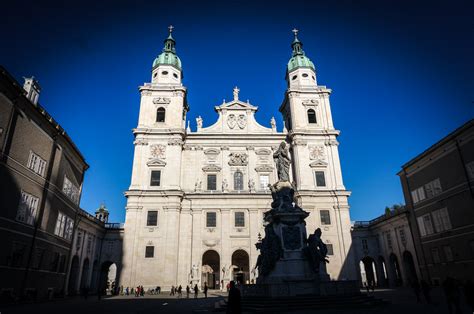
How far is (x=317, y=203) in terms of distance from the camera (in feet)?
116

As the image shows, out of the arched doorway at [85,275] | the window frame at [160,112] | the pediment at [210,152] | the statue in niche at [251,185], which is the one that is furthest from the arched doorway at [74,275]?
the statue in niche at [251,185]

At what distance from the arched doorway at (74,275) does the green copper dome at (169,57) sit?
25.6 meters

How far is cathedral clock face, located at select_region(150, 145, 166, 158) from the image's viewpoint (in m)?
36.3

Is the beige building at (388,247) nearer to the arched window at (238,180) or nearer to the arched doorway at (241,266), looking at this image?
the arched doorway at (241,266)

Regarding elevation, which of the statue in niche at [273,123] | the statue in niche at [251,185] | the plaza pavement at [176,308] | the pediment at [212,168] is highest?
the statue in niche at [273,123]

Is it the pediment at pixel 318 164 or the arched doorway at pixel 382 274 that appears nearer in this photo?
the arched doorway at pixel 382 274

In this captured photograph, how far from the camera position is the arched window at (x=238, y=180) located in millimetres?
37150

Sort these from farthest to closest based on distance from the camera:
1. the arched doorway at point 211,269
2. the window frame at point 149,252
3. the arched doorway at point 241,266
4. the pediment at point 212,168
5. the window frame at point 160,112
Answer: the window frame at point 160,112 → the pediment at point 212,168 → the arched doorway at point 211,269 → the arched doorway at point 241,266 → the window frame at point 149,252

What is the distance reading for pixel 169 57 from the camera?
143 feet

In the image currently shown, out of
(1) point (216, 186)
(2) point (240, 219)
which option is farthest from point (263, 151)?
(2) point (240, 219)

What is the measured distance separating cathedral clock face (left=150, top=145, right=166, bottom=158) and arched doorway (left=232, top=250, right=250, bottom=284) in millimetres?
13565

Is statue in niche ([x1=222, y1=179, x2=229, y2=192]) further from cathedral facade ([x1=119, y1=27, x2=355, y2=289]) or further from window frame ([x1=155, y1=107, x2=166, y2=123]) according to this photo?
window frame ([x1=155, y1=107, x2=166, y2=123])

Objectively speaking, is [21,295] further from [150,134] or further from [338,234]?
[338,234]

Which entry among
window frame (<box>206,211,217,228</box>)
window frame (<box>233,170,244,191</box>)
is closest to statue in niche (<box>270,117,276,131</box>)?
window frame (<box>233,170,244,191</box>)
